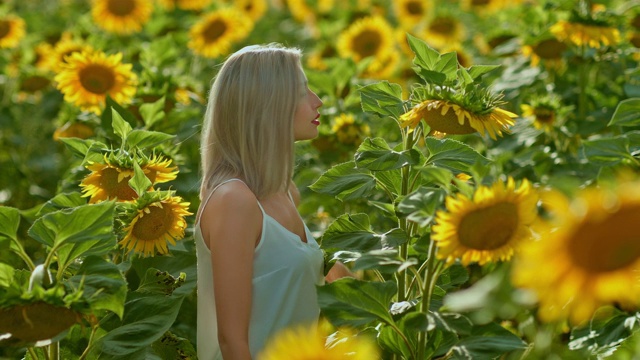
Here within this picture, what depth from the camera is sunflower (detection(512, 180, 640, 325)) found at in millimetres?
715

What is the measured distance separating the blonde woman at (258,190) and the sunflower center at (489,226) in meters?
→ 0.42

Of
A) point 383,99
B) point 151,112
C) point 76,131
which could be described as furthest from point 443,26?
point 383,99

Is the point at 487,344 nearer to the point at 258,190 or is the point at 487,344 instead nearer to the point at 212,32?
the point at 258,190

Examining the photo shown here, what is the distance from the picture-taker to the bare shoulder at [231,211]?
4.11ft

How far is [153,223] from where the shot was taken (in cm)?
132

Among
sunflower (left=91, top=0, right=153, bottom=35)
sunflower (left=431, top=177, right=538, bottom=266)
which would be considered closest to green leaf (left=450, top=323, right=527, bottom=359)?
sunflower (left=431, top=177, right=538, bottom=266)

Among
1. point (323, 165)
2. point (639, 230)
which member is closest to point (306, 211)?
point (323, 165)

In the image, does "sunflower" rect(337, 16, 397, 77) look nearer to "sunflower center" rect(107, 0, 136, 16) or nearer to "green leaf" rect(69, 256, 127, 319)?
"sunflower center" rect(107, 0, 136, 16)

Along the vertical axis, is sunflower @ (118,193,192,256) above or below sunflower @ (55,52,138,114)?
above

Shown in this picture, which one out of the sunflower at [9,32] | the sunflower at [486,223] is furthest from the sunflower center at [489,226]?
the sunflower at [9,32]

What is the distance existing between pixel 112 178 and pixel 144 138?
9cm

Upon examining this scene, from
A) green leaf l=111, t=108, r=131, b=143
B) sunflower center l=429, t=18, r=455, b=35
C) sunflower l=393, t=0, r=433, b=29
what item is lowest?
sunflower l=393, t=0, r=433, b=29

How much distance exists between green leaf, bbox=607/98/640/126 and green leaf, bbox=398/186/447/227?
595 millimetres

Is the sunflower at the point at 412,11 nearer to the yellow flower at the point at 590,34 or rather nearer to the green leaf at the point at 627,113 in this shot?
the yellow flower at the point at 590,34
